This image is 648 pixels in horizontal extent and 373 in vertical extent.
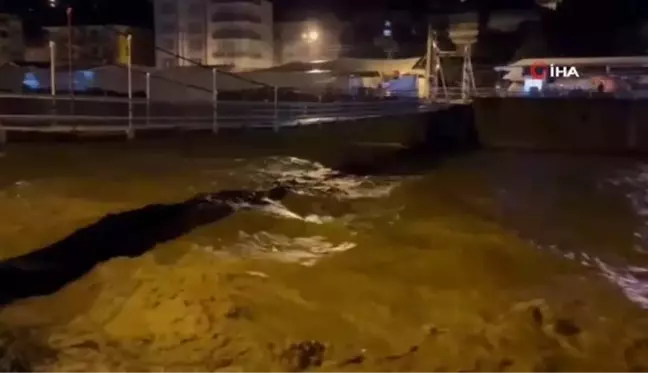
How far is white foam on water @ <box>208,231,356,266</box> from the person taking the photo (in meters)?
9.55

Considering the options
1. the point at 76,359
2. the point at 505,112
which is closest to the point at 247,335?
the point at 76,359

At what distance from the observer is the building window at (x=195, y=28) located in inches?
1626

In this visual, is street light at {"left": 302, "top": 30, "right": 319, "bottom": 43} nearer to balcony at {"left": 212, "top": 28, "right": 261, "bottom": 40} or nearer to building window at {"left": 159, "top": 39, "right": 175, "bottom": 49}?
balcony at {"left": 212, "top": 28, "right": 261, "bottom": 40}

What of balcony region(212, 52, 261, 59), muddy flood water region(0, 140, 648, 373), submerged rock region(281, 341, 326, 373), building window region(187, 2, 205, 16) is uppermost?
building window region(187, 2, 205, 16)

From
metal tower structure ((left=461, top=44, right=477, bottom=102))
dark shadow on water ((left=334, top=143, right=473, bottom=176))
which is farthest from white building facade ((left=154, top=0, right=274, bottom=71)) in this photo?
dark shadow on water ((left=334, top=143, right=473, bottom=176))

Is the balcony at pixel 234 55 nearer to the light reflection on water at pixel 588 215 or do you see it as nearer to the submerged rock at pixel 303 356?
the light reflection on water at pixel 588 215

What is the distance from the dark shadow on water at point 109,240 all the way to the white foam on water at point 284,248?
28.2 inches

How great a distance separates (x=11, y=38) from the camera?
43688 millimetres

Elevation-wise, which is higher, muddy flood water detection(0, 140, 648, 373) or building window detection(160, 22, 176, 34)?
building window detection(160, 22, 176, 34)

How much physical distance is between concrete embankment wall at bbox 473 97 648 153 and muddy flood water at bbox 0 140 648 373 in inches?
509

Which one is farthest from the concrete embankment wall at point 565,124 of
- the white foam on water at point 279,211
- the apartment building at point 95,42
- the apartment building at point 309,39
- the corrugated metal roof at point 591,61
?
the apartment building at point 95,42

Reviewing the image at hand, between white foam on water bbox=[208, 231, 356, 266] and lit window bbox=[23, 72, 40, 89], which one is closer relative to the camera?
white foam on water bbox=[208, 231, 356, 266]

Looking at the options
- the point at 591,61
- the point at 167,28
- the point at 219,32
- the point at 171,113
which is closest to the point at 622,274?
the point at 171,113

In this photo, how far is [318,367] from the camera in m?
6.51
